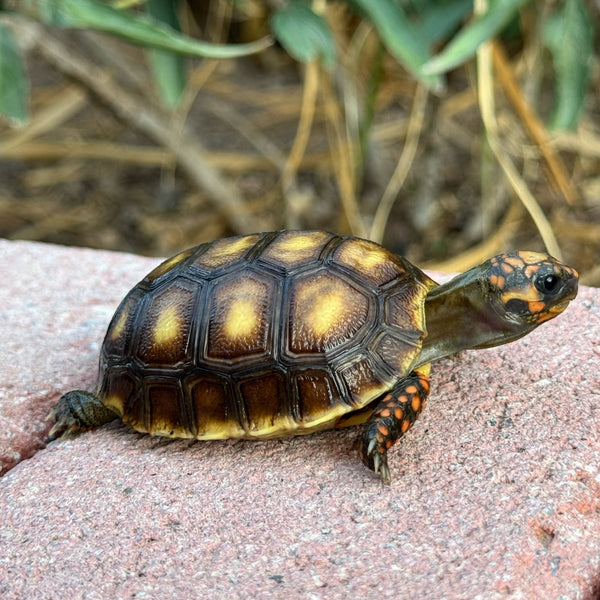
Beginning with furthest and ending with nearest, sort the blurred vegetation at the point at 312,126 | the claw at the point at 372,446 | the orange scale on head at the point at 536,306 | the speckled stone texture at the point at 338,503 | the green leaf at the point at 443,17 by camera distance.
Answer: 1. the green leaf at the point at 443,17
2. the blurred vegetation at the point at 312,126
3. the orange scale on head at the point at 536,306
4. the claw at the point at 372,446
5. the speckled stone texture at the point at 338,503

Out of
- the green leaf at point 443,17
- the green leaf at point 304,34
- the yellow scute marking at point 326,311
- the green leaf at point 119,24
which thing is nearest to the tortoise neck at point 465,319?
the yellow scute marking at point 326,311

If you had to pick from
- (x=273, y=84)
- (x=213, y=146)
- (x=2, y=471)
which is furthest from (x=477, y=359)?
(x=273, y=84)

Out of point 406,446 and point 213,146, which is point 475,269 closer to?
point 406,446

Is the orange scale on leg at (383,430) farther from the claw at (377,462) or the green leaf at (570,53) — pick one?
the green leaf at (570,53)

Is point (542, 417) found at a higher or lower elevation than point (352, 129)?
higher

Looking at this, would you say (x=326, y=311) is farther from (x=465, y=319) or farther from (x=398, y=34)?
(x=398, y=34)

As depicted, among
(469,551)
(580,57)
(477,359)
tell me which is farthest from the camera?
(580,57)

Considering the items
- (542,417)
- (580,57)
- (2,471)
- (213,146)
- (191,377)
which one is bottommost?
(213,146)
